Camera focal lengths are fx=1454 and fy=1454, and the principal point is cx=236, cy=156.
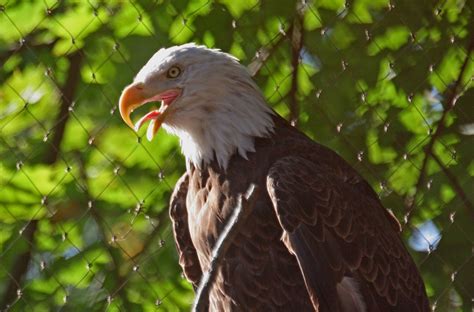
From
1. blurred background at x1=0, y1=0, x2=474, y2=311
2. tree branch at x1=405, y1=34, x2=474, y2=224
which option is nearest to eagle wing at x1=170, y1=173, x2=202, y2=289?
blurred background at x1=0, y1=0, x2=474, y2=311

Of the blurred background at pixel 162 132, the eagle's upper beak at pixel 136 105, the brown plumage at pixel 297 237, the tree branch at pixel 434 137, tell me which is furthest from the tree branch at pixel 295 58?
the eagle's upper beak at pixel 136 105

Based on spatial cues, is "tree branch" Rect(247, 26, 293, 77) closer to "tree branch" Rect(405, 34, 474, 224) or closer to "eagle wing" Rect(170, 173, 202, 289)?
"tree branch" Rect(405, 34, 474, 224)

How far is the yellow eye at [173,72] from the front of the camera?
12.6 ft

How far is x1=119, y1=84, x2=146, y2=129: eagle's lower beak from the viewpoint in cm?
373

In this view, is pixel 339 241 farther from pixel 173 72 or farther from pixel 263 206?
pixel 173 72

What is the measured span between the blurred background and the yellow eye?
400mm

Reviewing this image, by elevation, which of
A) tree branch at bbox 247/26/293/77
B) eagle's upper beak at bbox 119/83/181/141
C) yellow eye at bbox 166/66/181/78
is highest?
yellow eye at bbox 166/66/181/78

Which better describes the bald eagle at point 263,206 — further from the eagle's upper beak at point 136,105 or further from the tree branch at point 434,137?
the tree branch at point 434,137

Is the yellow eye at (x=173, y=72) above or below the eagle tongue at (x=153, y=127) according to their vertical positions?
above

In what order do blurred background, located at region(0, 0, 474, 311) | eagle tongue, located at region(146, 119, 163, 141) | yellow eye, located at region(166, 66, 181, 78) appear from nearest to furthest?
eagle tongue, located at region(146, 119, 163, 141) < yellow eye, located at region(166, 66, 181, 78) < blurred background, located at region(0, 0, 474, 311)

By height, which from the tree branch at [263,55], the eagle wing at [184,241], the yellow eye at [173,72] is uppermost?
the yellow eye at [173,72]

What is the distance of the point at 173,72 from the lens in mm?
3838

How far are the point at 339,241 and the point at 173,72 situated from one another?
0.65 meters

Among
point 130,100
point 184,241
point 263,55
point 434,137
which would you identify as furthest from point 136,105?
point 434,137
